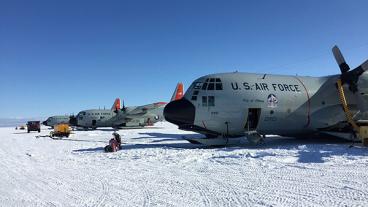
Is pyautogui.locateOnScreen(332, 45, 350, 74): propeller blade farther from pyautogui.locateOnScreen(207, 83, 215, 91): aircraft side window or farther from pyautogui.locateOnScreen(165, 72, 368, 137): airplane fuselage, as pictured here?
pyautogui.locateOnScreen(207, 83, 215, 91): aircraft side window

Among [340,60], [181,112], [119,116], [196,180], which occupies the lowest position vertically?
[196,180]

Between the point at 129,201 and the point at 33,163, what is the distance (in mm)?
7590

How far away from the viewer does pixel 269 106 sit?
635 inches

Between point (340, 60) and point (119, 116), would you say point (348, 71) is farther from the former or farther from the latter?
point (119, 116)

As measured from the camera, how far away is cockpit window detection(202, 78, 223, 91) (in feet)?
51.5

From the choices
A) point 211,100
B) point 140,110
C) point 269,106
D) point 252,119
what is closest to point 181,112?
point 211,100

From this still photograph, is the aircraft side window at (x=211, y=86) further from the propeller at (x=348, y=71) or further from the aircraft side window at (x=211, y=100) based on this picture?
A: the propeller at (x=348, y=71)

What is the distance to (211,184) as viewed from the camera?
25.0 feet

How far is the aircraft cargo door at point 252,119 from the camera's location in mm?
15938

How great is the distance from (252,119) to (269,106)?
3.41ft

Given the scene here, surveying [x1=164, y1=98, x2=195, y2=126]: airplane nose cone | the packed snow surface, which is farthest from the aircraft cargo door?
the packed snow surface

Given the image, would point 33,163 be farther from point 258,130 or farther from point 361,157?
point 361,157

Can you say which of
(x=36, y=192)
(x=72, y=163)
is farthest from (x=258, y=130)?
(x=36, y=192)

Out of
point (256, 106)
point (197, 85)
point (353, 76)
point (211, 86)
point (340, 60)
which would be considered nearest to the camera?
point (211, 86)
